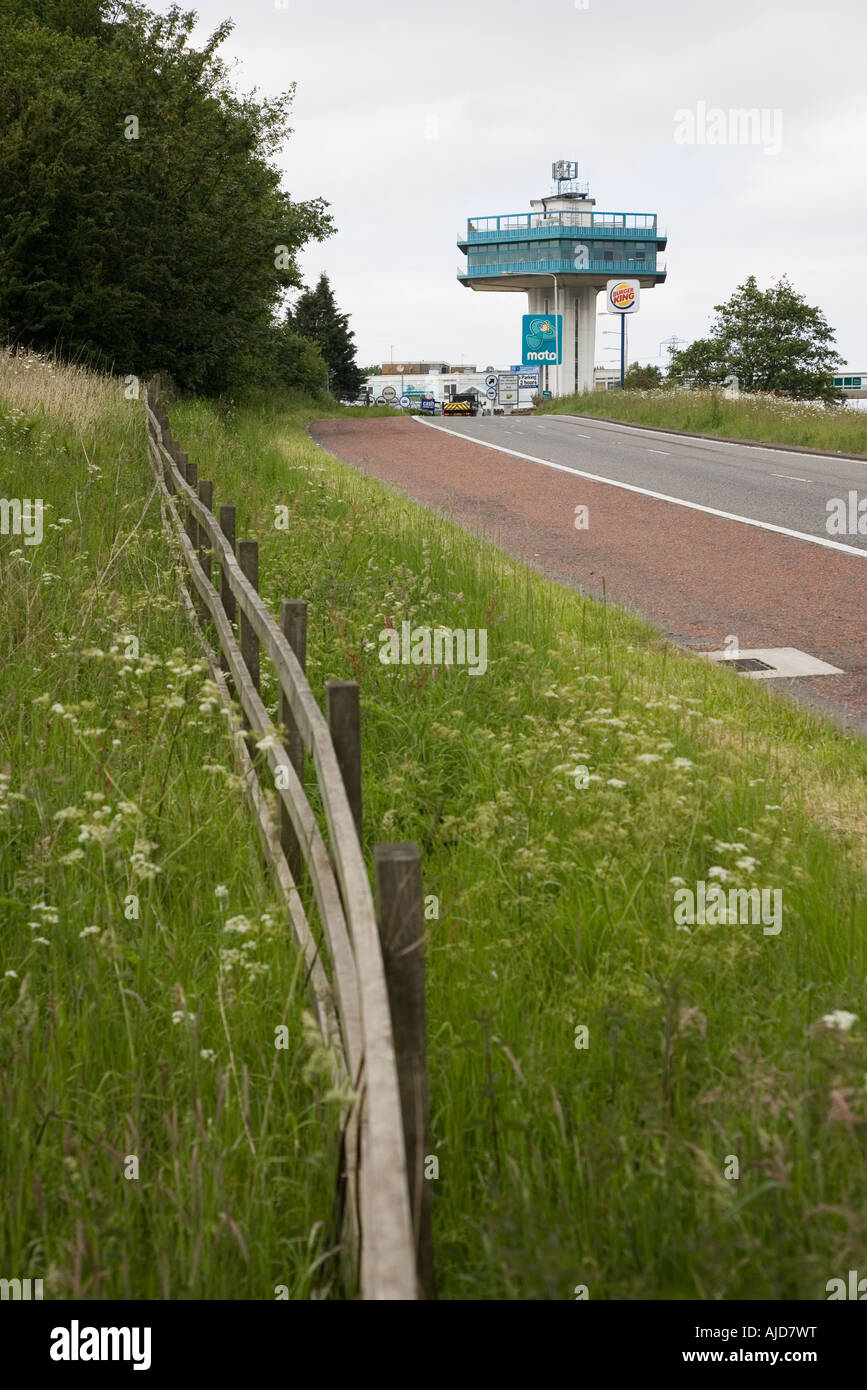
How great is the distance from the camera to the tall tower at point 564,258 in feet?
371

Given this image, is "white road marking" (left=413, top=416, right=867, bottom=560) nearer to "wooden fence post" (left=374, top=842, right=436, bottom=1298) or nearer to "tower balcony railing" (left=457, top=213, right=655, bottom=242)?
"wooden fence post" (left=374, top=842, right=436, bottom=1298)

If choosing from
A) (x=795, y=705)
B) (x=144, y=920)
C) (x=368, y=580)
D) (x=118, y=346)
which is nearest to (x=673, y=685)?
(x=795, y=705)

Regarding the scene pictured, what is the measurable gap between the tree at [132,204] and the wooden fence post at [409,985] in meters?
21.7

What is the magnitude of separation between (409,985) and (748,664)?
6367 mm

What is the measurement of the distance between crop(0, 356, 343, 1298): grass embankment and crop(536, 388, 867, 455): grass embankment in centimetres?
2210

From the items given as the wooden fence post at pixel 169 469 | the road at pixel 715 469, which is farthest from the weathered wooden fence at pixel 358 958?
the road at pixel 715 469

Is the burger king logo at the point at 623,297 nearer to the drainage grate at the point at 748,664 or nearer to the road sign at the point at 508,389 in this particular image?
the road sign at the point at 508,389

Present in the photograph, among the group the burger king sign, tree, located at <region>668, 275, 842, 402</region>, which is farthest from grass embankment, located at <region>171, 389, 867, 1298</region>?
the burger king sign

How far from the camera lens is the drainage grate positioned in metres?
8.31

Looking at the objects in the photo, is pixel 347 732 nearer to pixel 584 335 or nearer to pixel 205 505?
pixel 205 505

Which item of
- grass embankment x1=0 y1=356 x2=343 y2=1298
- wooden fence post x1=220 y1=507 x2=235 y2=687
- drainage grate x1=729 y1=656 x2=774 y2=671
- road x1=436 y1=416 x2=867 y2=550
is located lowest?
grass embankment x1=0 y1=356 x2=343 y2=1298

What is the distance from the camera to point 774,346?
248 ft

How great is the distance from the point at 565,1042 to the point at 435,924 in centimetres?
77
